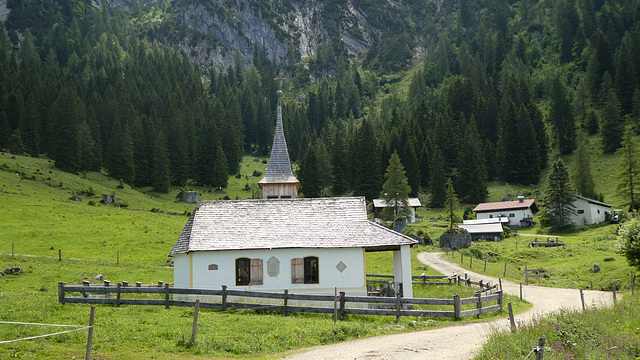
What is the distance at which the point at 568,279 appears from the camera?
42.6 meters

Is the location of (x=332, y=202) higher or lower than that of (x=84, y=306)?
higher

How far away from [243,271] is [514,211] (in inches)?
2674

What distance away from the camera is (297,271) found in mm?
27531

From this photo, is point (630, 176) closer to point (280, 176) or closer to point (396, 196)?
point (396, 196)

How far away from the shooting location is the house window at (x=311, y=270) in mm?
27609

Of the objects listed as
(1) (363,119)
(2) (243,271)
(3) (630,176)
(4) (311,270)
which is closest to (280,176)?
(2) (243,271)

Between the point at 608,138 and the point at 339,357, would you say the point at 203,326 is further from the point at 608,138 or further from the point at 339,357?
the point at 608,138

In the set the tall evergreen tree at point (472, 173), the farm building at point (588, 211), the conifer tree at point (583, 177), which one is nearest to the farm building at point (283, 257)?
the farm building at point (588, 211)

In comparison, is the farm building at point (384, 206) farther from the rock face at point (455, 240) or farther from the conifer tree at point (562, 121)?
the conifer tree at point (562, 121)

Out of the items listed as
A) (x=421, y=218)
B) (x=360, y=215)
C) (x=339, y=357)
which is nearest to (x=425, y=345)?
(x=339, y=357)

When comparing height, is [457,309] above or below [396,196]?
below

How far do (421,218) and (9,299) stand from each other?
239ft

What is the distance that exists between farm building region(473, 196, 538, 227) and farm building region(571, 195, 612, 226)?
7.75 metres

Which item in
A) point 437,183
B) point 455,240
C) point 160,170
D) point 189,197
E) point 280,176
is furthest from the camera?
point 437,183
